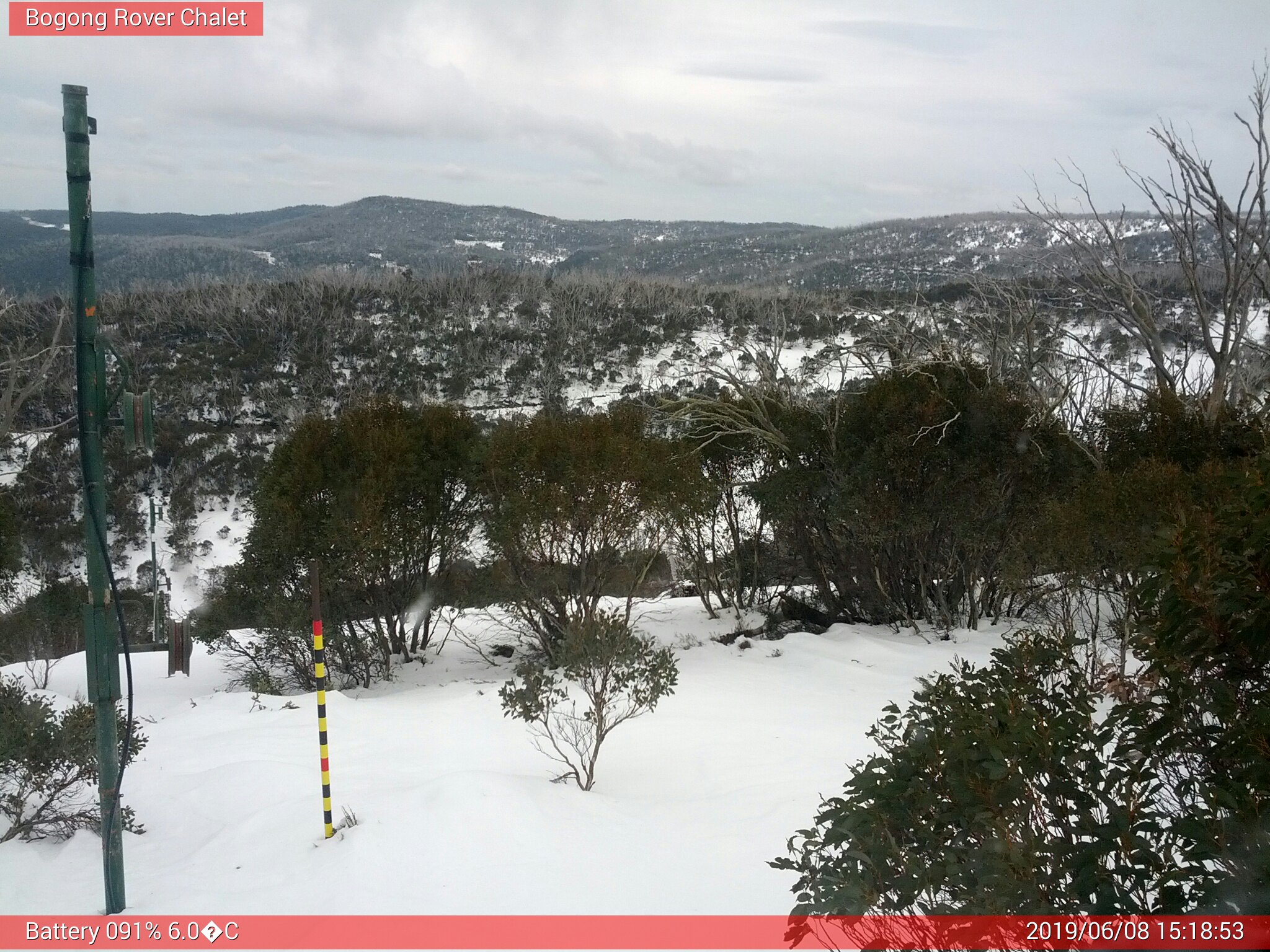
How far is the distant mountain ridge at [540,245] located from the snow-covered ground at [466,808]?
99.1ft

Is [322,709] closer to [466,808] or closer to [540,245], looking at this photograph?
[466,808]

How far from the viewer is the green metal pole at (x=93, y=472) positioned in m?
3.74

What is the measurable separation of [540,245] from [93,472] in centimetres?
9314

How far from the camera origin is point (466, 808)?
4.97 meters

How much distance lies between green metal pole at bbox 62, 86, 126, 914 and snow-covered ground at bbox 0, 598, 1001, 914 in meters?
0.50

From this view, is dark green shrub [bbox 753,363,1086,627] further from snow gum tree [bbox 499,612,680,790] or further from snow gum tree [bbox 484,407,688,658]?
snow gum tree [bbox 499,612,680,790]

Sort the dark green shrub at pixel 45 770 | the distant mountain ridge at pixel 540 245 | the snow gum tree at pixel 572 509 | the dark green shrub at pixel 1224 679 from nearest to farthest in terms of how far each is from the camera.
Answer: the dark green shrub at pixel 1224 679 → the dark green shrub at pixel 45 770 → the snow gum tree at pixel 572 509 → the distant mountain ridge at pixel 540 245

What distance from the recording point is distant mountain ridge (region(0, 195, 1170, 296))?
179 ft

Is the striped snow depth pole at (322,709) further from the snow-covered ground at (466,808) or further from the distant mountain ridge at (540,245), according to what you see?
the distant mountain ridge at (540,245)

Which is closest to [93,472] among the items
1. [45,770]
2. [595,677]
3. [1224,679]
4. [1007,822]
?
[45,770]

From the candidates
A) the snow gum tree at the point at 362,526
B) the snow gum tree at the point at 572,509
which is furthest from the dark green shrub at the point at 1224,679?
the snow gum tree at the point at 362,526

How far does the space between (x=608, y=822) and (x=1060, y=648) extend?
3197mm

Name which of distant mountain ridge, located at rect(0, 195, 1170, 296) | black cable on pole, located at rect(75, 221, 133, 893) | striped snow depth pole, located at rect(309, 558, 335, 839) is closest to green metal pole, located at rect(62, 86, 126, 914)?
black cable on pole, located at rect(75, 221, 133, 893)

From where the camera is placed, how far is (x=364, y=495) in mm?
11234
